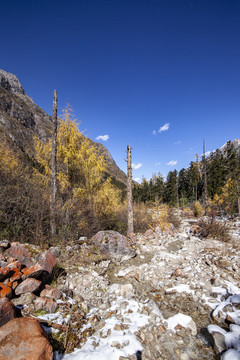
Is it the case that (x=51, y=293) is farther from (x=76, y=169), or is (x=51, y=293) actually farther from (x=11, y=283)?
(x=76, y=169)

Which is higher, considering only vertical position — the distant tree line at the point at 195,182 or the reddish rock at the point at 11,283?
the distant tree line at the point at 195,182

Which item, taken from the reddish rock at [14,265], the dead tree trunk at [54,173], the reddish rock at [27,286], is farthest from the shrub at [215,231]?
the reddish rock at [14,265]

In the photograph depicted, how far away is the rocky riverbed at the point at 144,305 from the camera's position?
7.79 ft

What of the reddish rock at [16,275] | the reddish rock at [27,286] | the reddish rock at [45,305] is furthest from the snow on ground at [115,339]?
the reddish rock at [16,275]

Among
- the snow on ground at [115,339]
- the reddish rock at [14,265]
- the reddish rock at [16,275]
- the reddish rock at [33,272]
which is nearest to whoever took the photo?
the snow on ground at [115,339]

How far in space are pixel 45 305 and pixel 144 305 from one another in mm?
2151

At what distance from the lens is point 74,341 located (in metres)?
2.43

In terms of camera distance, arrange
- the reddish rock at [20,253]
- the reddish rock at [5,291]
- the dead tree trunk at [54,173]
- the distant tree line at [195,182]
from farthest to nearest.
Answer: the distant tree line at [195,182]
the dead tree trunk at [54,173]
the reddish rock at [20,253]
the reddish rock at [5,291]

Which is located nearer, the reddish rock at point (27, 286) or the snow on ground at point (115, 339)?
the snow on ground at point (115, 339)

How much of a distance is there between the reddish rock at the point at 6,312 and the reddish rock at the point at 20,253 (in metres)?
2.00

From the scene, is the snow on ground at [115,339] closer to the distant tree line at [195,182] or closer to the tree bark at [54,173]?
the tree bark at [54,173]

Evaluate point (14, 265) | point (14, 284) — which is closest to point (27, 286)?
point (14, 284)

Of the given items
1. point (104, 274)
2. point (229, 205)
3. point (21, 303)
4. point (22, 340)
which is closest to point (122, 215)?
point (104, 274)

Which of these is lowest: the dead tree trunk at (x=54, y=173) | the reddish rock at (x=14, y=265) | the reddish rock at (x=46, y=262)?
the reddish rock at (x=46, y=262)
